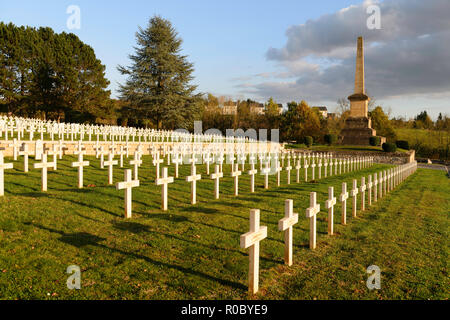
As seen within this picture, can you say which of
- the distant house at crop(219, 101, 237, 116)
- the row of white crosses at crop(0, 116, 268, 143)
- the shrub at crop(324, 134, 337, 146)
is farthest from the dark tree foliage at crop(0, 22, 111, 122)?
the shrub at crop(324, 134, 337, 146)

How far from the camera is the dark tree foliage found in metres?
37.9

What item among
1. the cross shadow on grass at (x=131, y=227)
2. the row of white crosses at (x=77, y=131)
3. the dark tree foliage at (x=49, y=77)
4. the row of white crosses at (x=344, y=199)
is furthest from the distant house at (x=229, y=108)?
the cross shadow on grass at (x=131, y=227)

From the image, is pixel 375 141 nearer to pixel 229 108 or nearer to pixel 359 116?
pixel 359 116

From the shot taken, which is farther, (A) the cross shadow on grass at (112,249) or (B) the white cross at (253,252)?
(A) the cross shadow on grass at (112,249)

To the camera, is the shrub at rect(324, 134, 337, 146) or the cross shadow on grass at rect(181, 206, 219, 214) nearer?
the cross shadow on grass at rect(181, 206, 219, 214)

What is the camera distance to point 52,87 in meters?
39.9

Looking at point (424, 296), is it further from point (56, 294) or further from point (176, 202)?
point (176, 202)

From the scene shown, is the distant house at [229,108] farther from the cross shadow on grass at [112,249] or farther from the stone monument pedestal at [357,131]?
the cross shadow on grass at [112,249]

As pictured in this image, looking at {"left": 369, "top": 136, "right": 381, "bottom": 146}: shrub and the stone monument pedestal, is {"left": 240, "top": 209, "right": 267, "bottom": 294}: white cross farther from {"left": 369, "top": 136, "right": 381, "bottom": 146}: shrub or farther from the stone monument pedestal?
the stone monument pedestal

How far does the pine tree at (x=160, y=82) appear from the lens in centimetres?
3450

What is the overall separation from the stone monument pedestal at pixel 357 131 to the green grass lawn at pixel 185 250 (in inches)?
1507

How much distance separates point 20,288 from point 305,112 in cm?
5828

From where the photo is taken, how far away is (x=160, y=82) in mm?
35688
